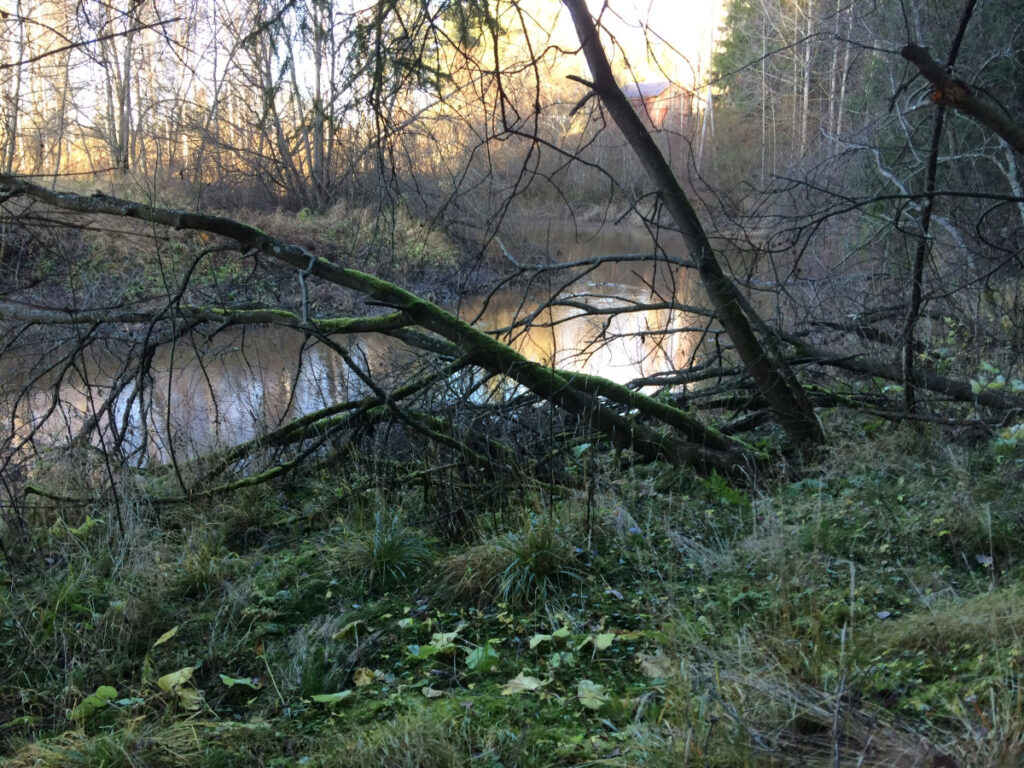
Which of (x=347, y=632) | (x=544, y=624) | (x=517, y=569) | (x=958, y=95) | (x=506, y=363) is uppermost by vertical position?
(x=958, y=95)

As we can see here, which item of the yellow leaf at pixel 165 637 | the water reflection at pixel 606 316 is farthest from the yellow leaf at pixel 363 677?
the water reflection at pixel 606 316

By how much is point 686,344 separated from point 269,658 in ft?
33.8

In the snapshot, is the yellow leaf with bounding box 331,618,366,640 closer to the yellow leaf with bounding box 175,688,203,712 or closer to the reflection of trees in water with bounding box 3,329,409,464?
the yellow leaf with bounding box 175,688,203,712

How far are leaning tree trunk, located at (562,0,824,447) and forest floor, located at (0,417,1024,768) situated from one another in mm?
400

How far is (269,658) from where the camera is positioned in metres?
3.84

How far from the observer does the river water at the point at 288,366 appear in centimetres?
672

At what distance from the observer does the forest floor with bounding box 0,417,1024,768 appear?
2.52 m

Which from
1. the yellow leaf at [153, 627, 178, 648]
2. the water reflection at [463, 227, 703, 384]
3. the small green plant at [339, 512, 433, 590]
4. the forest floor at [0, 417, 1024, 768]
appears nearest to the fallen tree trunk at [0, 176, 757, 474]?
the forest floor at [0, 417, 1024, 768]

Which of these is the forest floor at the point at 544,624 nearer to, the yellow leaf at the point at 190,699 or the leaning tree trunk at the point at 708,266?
the yellow leaf at the point at 190,699

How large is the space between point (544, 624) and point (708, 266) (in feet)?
9.84

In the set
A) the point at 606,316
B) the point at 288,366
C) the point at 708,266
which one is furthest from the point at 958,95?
the point at 606,316

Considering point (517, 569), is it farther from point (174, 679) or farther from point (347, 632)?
point (174, 679)

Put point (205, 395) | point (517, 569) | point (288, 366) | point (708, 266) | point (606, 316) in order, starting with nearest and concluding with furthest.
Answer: point (517, 569), point (708, 266), point (205, 395), point (288, 366), point (606, 316)

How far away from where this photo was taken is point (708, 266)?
566cm
